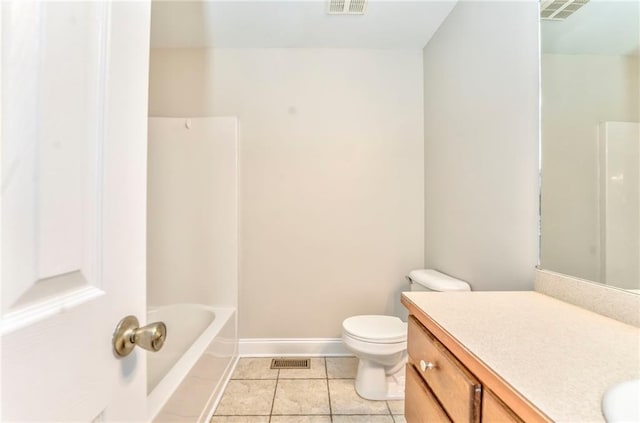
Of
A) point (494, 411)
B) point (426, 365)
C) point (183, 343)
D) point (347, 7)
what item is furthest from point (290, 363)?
point (347, 7)

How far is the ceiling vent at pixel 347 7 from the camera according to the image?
1.72m

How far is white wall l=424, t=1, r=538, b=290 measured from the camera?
118 centimetres

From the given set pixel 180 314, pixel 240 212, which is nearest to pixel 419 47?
pixel 240 212

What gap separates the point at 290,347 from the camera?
216cm

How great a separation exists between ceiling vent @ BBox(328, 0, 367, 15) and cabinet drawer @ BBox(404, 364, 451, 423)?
1994mm

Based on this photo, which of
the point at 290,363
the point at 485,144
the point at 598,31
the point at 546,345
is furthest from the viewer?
the point at 290,363

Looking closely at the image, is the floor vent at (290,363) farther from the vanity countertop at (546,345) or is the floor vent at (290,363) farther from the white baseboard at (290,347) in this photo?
the vanity countertop at (546,345)

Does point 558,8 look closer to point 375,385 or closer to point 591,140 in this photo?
point 591,140

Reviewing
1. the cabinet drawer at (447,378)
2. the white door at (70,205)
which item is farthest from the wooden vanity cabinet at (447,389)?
the white door at (70,205)

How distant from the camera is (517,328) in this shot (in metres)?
0.72

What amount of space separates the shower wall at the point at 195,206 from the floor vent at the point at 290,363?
1.77 ft

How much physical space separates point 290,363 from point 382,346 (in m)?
0.83

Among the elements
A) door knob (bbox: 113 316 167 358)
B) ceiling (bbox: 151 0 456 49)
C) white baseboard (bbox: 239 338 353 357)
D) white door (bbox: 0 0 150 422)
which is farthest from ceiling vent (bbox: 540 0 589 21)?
white baseboard (bbox: 239 338 353 357)

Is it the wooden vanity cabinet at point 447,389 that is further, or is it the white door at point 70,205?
the wooden vanity cabinet at point 447,389
